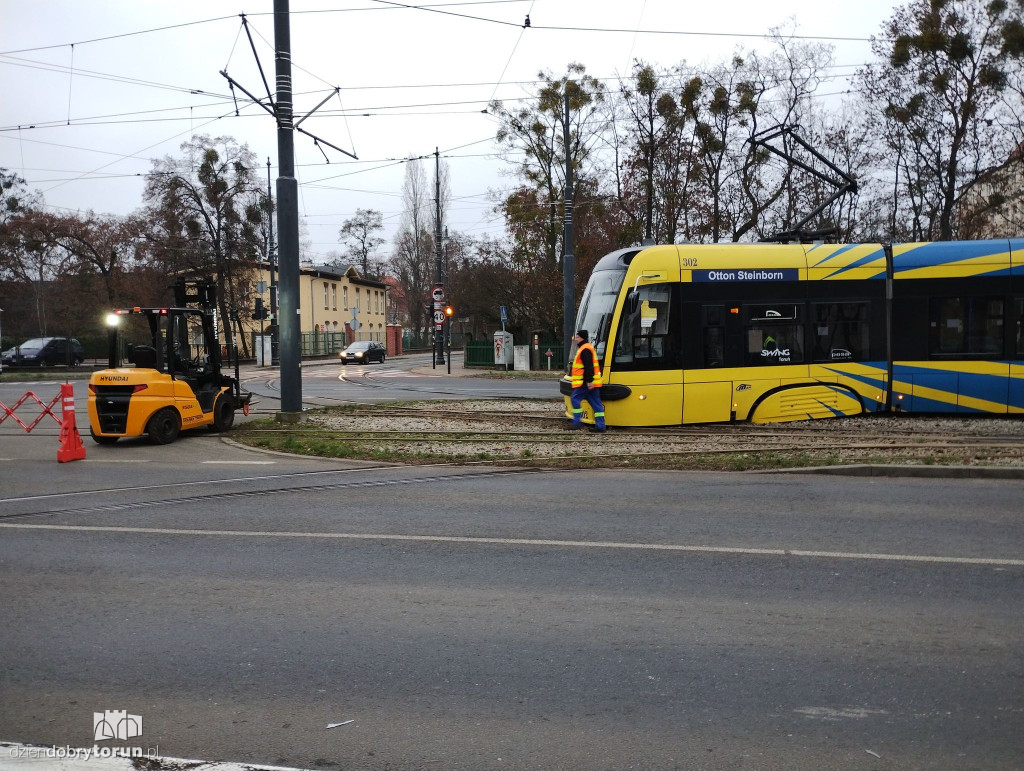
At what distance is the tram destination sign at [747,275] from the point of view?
14.6 meters

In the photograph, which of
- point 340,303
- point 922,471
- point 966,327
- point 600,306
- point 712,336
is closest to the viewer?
point 922,471

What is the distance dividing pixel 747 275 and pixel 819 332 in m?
1.66

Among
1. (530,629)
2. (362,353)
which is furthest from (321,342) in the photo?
(530,629)

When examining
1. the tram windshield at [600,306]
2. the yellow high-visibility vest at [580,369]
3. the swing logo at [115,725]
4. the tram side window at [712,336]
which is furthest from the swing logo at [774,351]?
the swing logo at [115,725]

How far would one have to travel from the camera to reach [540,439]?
13883 mm

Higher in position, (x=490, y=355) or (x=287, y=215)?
→ (x=287, y=215)

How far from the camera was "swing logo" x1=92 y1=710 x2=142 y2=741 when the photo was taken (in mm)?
3766

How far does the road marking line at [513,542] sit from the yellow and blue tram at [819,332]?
7687 mm

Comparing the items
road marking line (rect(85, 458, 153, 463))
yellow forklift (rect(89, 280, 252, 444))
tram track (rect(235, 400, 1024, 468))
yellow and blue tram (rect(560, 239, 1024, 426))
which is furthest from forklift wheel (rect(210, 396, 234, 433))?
yellow and blue tram (rect(560, 239, 1024, 426))

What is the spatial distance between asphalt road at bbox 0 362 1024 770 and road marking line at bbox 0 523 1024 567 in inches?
1.4

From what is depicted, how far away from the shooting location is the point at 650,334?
14352 millimetres

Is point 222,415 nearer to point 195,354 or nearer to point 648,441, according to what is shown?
point 195,354

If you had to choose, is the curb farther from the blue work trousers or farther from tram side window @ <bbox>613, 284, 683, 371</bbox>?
the blue work trousers

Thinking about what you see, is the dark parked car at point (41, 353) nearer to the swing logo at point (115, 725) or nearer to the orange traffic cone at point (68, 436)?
the orange traffic cone at point (68, 436)
